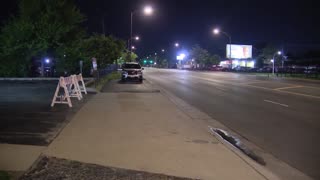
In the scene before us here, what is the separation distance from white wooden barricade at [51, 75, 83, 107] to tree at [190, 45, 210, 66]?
121 meters

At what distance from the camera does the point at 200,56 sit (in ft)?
474

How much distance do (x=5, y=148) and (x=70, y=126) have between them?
3606 millimetres

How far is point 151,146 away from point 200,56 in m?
135

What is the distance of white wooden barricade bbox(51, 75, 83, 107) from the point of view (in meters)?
18.6

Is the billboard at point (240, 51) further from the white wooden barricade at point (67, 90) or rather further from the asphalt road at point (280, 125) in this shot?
the white wooden barricade at point (67, 90)

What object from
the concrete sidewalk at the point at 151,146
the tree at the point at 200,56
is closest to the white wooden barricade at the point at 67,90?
the concrete sidewalk at the point at 151,146

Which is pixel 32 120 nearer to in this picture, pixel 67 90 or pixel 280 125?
pixel 67 90

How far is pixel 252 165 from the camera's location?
27.8ft

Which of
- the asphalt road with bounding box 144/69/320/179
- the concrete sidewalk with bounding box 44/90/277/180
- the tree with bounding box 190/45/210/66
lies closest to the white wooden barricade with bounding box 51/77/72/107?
the concrete sidewalk with bounding box 44/90/277/180

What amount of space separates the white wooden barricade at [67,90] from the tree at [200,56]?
12064 cm

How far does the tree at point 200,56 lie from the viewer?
143 metres

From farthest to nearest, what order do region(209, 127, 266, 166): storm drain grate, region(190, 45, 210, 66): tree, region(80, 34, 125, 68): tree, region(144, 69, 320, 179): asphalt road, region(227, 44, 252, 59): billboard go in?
region(190, 45, 210, 66): tree, region(227, 44, 252, 59): billboard, region(80, 34, 125, 68): tree, region(144, 69, 320, 179): asphalt road, region(209, 127, 266, 166): storm drain grate

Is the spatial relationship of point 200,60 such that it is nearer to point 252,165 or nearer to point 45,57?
point 45,57

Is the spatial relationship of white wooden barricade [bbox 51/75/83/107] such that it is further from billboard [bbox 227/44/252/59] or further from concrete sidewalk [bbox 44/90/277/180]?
billboard [bbox 227/44/252/59]
